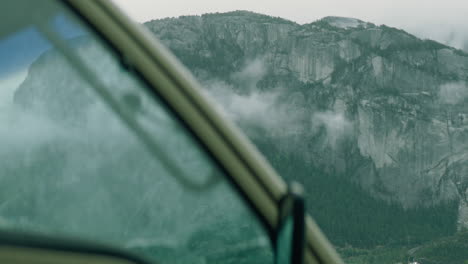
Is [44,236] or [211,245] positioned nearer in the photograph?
[44,236]

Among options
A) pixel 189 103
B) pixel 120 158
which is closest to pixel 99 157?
pixel 120 158

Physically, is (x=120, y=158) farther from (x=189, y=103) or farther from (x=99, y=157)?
(x=189, y=103)

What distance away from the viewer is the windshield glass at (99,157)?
161cm

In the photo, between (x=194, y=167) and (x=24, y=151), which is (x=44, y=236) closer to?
(x=24, y=151)

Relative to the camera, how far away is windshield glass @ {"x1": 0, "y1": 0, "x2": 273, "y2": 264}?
5.29 ft

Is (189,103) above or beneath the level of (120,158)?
above

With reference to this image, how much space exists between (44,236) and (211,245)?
16.9 inches

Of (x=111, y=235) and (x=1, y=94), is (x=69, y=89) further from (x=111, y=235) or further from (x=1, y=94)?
(x=111, y=235)

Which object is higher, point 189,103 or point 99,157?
point 189,103

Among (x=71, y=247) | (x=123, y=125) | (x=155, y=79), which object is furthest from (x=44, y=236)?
(x=155, y=79)

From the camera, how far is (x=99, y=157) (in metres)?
1.64

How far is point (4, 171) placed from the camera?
161cm

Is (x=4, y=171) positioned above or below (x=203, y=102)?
below

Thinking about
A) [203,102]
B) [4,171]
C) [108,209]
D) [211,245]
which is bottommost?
[211,245]
